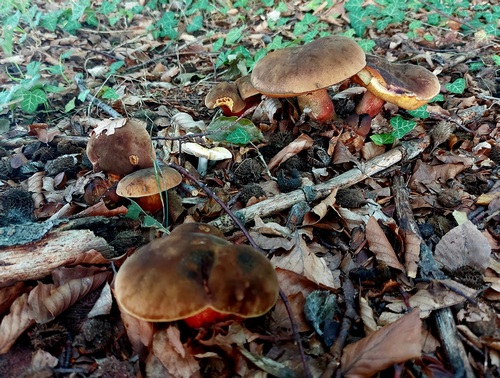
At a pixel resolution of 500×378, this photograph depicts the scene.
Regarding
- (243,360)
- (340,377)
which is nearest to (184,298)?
(243,360)

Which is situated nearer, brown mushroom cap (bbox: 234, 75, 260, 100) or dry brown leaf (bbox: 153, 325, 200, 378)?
dry brown leaf (bbox: 153, 325, 200, 378)

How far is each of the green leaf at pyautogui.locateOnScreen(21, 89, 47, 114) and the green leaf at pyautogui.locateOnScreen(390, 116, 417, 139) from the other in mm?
3934

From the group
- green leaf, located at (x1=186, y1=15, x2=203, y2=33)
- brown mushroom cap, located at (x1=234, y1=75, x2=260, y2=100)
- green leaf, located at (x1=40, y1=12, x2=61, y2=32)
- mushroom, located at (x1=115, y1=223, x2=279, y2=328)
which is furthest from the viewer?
green leaf, located at (x1=186, y1=15, x2=203, y2=33)

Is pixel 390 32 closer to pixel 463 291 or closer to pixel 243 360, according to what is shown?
pixel 463 291

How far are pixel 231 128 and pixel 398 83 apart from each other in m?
1.56

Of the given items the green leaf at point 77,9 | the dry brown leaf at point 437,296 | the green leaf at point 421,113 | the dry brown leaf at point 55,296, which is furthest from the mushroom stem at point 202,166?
the green leaf at point 77,9

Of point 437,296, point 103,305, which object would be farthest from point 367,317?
point 103,305

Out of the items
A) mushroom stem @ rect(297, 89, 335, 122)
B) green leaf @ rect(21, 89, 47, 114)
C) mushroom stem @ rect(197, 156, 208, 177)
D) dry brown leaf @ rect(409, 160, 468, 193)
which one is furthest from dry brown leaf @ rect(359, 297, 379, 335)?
green leaf @ rect(21, 89, 47, 114)

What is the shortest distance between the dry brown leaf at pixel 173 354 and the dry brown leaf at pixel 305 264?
2.54 feet

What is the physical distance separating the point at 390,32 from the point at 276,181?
13.3 feet

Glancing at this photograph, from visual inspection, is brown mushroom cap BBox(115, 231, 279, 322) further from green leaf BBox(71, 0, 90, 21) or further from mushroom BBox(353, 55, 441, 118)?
green leaf BBox(71, 0, 90, 21)

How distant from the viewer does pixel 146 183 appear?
2.60m

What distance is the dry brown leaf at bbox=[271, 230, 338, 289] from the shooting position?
2.32m

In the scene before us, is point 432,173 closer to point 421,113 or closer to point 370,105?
point 421,113
